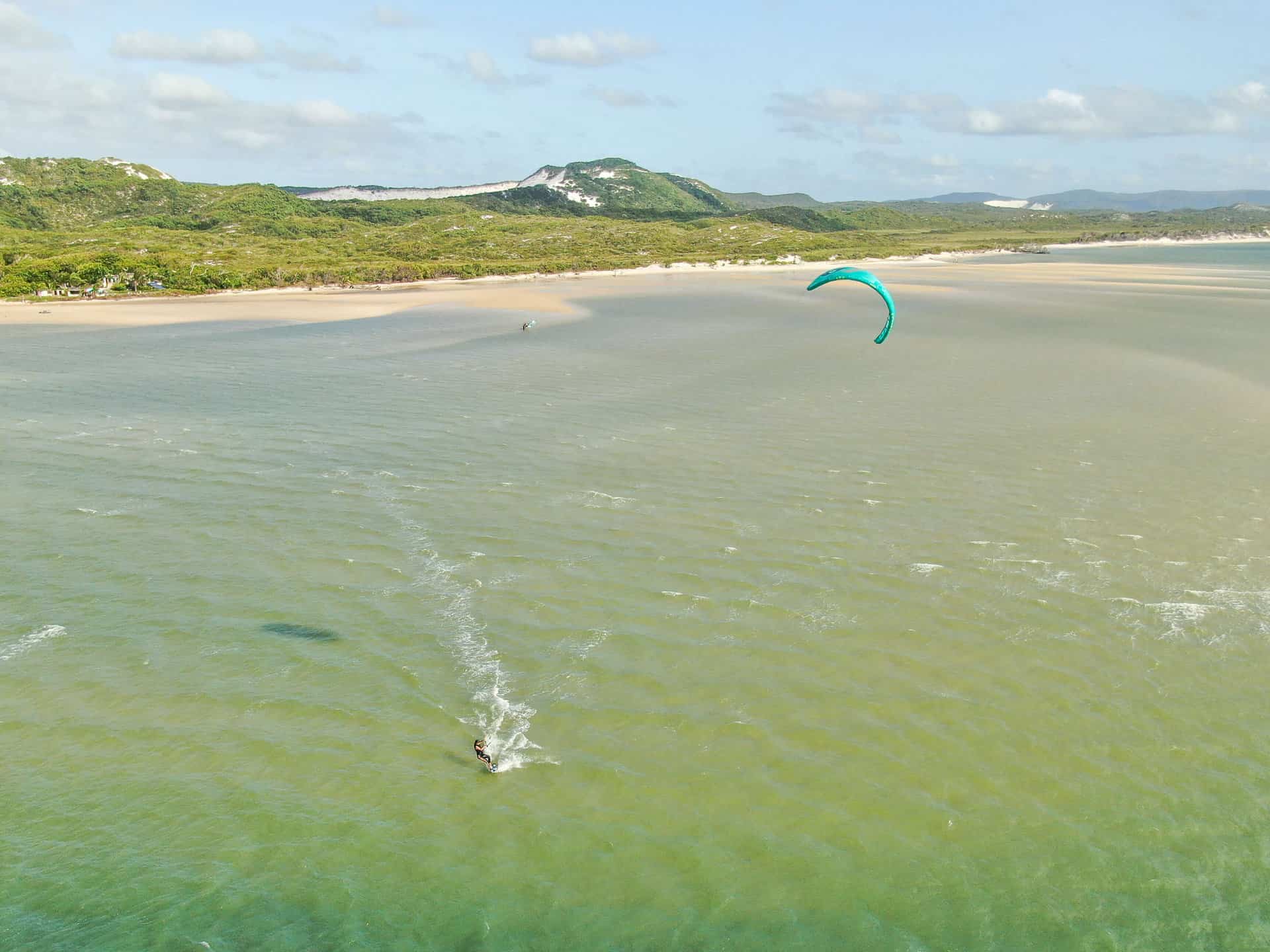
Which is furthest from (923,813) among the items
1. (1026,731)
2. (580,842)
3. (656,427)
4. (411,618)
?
(656,427)

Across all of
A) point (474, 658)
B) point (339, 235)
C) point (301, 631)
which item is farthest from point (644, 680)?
point (339, 235)

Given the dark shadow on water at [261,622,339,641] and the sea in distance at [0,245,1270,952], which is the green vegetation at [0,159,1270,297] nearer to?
the sea in distance at [0,245,1270,952]

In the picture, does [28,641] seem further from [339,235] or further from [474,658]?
[339,235]

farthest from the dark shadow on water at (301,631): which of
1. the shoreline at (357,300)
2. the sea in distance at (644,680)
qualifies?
the shoreline at (357,300)

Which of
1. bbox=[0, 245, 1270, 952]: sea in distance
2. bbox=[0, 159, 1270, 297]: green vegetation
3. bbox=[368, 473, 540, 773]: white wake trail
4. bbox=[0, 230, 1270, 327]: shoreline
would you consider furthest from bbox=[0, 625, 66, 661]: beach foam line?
bbox=[0, 159, 1270, 297]: green vegetation

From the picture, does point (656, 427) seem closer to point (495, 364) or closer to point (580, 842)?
point (495, 364)

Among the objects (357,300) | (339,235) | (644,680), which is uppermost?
(339,235)

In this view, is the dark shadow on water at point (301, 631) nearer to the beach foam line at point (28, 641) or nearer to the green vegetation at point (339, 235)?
the beach foam line at point (28, 641)
